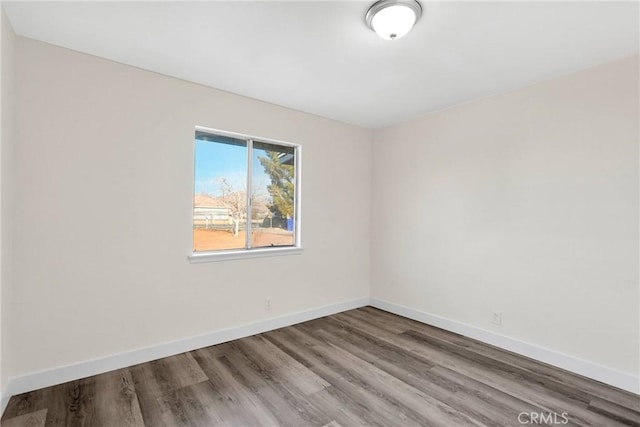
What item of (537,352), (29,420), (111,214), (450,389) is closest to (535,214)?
(537,352)

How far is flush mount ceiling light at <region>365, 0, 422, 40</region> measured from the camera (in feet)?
5.69

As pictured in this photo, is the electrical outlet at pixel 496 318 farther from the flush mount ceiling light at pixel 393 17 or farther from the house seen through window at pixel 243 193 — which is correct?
the flush mount ceiling light at pixel 393 17

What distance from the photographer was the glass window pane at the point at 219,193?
3047mm

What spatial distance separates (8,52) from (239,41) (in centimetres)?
148

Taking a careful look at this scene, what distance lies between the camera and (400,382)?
2342 mm

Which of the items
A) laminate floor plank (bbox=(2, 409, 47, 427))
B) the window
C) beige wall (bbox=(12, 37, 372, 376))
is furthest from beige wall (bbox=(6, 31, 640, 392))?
laminate floor plank (bbox=(2, 409, 47, 427))

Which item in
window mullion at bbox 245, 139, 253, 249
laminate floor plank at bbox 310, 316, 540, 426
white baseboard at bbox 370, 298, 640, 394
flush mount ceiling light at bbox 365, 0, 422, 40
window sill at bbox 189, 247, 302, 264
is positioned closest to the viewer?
flush mount ceiling light at bbox 365, 0, 422, 40

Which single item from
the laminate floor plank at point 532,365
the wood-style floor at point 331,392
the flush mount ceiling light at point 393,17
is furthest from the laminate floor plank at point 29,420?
the flush mount ceiling light at point 393,17

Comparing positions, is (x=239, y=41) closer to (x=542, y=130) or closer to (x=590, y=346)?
(x=542, y=130)

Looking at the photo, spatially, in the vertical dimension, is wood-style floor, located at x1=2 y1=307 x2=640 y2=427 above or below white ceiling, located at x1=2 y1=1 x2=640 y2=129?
below

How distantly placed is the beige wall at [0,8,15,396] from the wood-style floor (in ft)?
1.49

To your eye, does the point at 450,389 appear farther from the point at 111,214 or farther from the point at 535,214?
the point at 111,214

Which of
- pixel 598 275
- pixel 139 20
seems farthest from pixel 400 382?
pixel 139 20

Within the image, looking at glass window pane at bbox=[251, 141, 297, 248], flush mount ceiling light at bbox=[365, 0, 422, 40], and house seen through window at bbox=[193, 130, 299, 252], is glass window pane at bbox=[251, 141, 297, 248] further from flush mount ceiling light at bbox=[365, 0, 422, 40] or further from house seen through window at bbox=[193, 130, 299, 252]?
flush mount ceiling light at bbox=[365, 0, 422, 40]
